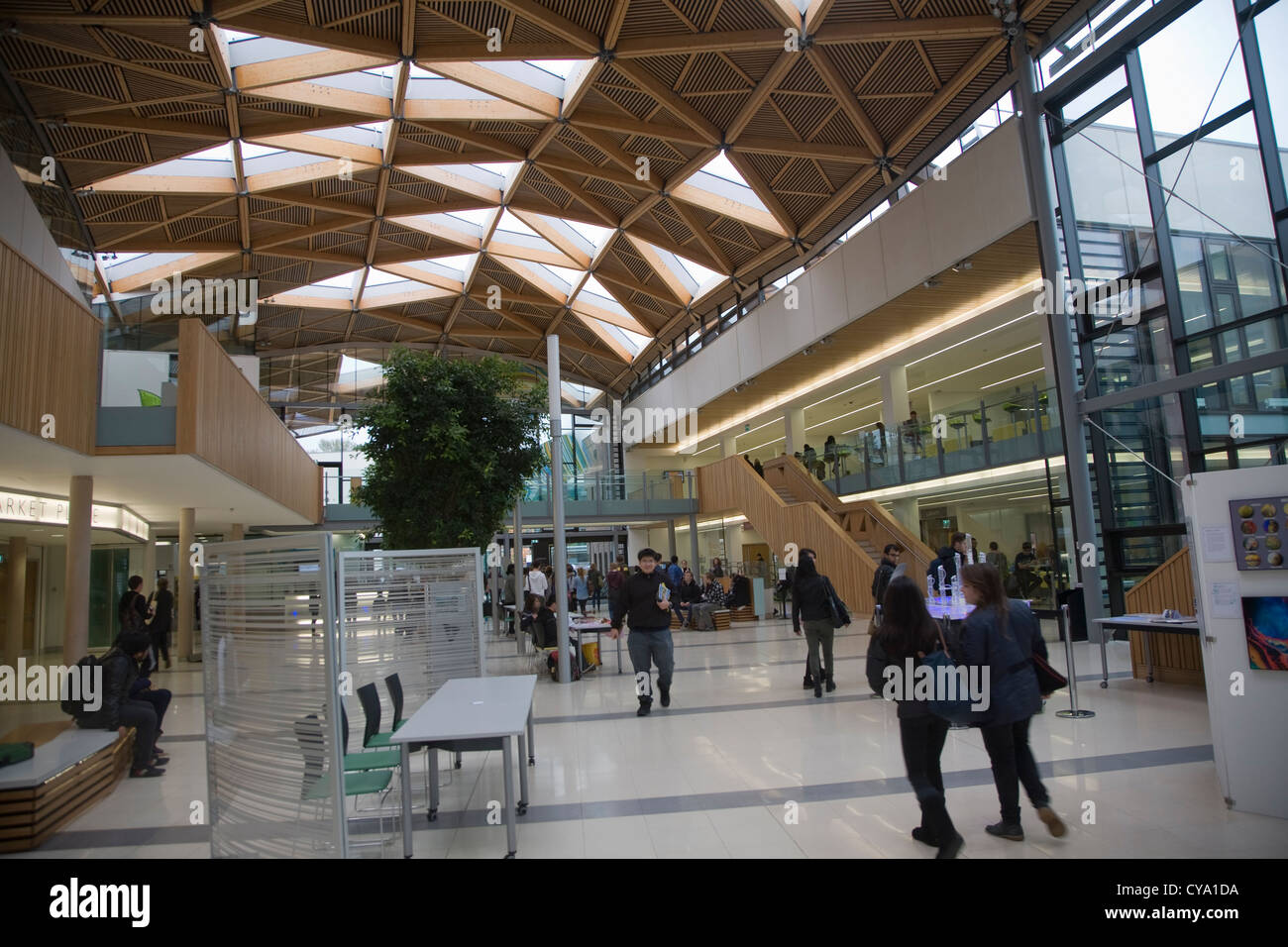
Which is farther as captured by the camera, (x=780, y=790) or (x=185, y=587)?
(x=185, y=587)

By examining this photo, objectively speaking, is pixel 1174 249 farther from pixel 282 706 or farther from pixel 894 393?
pixel 282 706

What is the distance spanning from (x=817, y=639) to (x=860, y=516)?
10890 mm

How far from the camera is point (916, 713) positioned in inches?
160

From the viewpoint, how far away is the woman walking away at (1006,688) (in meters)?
4.10

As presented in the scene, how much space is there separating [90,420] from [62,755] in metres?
4.75

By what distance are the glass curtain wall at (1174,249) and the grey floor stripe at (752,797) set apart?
6534 millimetres

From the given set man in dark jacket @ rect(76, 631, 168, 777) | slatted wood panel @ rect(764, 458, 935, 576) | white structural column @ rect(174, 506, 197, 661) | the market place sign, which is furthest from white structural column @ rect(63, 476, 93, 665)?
slatted wood panel @ rect(764, 458, 935, 576)

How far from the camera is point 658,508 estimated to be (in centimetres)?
2681

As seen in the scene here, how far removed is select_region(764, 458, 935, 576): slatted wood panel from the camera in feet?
57.2

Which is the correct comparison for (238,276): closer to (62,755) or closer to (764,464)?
(764,464)

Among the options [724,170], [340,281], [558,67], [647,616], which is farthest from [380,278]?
[647,616]

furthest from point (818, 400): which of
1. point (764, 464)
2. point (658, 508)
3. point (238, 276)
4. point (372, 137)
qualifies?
point (238, 276)

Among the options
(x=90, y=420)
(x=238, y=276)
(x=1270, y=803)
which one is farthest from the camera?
(x=238, y=276)

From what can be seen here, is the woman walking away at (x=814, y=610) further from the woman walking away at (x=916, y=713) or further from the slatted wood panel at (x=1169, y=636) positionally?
the woman walking away at (x=916, y=713)
